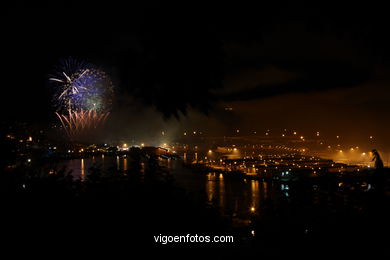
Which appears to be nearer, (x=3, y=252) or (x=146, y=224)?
(x=3, y=252)

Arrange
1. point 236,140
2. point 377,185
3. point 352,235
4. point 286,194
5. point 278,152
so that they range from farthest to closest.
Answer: point 236,140 < point 278,152 < point 286,194 < point 377,185 < point 352,235

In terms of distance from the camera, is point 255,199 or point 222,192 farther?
point 222,192

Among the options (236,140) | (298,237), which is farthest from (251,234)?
(236,140)

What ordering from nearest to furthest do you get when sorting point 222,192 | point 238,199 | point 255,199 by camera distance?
point 255,199 < point 238,199 < point 222,192

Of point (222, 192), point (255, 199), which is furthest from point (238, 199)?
point (222, 192)

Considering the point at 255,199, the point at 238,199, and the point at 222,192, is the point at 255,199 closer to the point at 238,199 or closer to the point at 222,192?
the point at 238,199

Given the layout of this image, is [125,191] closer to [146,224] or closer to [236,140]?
[146,224]

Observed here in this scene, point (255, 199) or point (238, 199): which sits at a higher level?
point (255, 199)

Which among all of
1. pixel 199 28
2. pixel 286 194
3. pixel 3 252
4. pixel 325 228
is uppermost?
pixel 199 28

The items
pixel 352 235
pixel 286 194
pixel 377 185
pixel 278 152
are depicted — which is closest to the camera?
pixel 352 235

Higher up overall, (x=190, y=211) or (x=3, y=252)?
(x=190, y=211)

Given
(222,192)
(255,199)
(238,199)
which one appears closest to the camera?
(255,199)
